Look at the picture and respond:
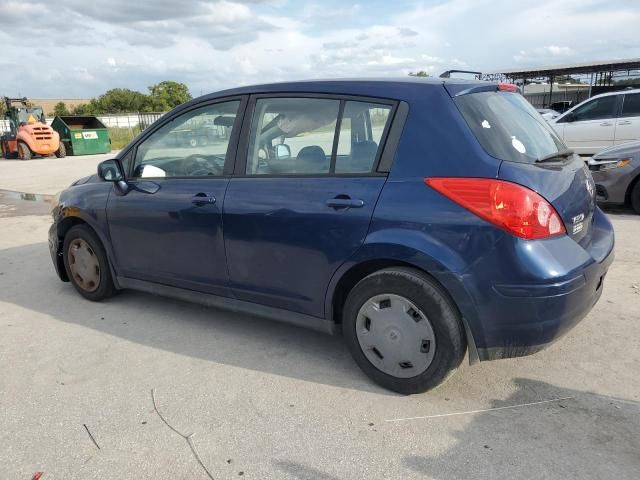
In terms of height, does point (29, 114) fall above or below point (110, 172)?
above

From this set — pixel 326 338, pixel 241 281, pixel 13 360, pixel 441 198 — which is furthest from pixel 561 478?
pixel 13 360

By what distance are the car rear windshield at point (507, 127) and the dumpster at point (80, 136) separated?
77.5 ft

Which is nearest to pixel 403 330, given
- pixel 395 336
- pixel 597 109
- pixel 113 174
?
pixel 395 336

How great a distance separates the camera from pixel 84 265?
185 inches

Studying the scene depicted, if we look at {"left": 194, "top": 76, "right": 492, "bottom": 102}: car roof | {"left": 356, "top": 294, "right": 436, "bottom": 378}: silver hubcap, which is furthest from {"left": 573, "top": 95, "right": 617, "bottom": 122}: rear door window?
{"left": 356, "top": 294, "right": 436, "bottom": 378}: silver hubcap

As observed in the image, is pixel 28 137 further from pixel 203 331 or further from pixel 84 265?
pixel 203 331

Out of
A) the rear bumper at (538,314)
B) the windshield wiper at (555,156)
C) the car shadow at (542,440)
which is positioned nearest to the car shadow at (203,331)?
the car shadow at (542,440)

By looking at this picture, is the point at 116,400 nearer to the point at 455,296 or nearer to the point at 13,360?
the point at 13,360

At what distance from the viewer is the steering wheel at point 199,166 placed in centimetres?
372

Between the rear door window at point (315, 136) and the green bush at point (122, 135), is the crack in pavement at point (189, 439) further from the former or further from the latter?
the green bush at point (122, 135)

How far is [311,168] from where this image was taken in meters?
3.26

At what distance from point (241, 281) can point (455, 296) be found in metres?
1.49

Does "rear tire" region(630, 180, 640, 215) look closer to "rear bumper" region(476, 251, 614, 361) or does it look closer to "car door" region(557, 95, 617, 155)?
"car door" region(557, 95, 617, 155)

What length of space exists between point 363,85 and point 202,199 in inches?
51.9
